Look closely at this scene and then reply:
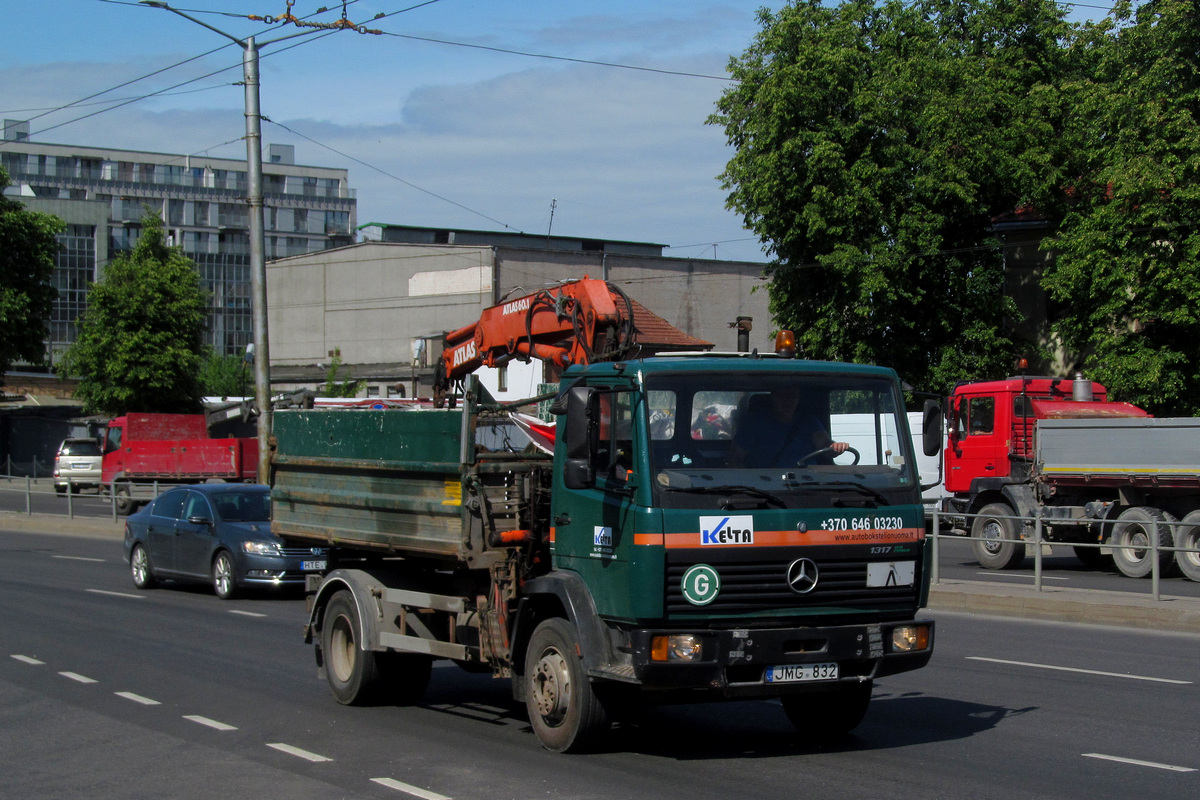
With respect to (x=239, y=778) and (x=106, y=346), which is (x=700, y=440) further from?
(x=106, y=346)

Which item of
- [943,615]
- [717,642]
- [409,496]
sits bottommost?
[943,615]

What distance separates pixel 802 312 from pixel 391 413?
29370 mm

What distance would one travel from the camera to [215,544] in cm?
1689

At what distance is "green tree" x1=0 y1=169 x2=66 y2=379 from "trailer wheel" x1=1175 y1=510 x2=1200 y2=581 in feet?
180

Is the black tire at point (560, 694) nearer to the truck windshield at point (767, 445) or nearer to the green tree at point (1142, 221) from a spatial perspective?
the truck windshield at point (767, 445)

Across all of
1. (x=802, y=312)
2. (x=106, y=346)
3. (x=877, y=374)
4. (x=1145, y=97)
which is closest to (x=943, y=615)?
(x=877, y=374)

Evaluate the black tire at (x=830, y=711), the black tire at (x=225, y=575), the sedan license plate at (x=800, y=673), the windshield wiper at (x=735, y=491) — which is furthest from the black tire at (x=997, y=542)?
the windshield wiper at (x=735, y=491)

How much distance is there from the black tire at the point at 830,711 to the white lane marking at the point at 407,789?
2.46 meters

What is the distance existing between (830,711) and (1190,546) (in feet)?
39.4

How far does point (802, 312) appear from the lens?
37188 mm

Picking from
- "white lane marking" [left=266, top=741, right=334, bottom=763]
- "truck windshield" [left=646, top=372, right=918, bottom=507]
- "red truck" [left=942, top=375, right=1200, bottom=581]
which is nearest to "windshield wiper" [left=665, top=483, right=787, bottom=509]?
"truck windshield" [left=646, top=372, right=918, bottom=507]

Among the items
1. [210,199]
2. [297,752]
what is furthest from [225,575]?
[210,199]

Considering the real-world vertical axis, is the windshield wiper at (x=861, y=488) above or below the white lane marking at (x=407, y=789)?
above

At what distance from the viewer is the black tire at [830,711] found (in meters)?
8.09
